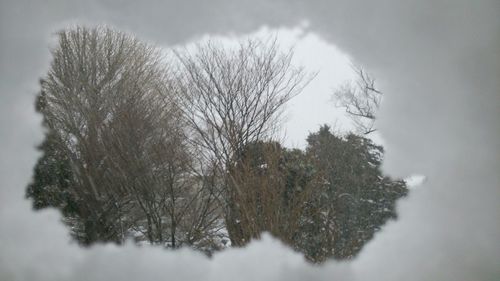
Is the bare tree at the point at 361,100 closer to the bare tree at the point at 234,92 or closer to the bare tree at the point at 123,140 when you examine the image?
the bare tree at the point at 234,92

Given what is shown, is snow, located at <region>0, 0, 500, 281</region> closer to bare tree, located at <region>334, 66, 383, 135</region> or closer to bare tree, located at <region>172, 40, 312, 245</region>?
bare tree, located at <region>334, 66, 383, 135</region>

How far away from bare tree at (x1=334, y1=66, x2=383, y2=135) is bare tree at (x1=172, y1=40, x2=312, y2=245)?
2.48 feet

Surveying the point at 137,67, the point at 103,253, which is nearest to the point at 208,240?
the point at 103,253

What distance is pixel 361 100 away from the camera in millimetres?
3141

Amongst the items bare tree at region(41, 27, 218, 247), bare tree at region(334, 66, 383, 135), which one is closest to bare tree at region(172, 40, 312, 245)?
bare tree at region(41, 27, 218, 247)

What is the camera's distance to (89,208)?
3359 mm

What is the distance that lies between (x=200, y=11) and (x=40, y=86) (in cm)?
106

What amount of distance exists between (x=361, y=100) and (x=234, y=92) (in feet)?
6.03

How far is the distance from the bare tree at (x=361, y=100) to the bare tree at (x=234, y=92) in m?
0.76

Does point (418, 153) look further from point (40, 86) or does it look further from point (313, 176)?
point (40, 86)

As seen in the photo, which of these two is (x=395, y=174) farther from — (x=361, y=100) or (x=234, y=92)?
(x=234, y=92)

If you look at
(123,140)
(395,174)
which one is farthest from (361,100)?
(123,140)

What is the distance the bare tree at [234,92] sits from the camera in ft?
14.1

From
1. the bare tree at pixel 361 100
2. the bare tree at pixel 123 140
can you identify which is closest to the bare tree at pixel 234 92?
the bare tree at pixel 123 140
